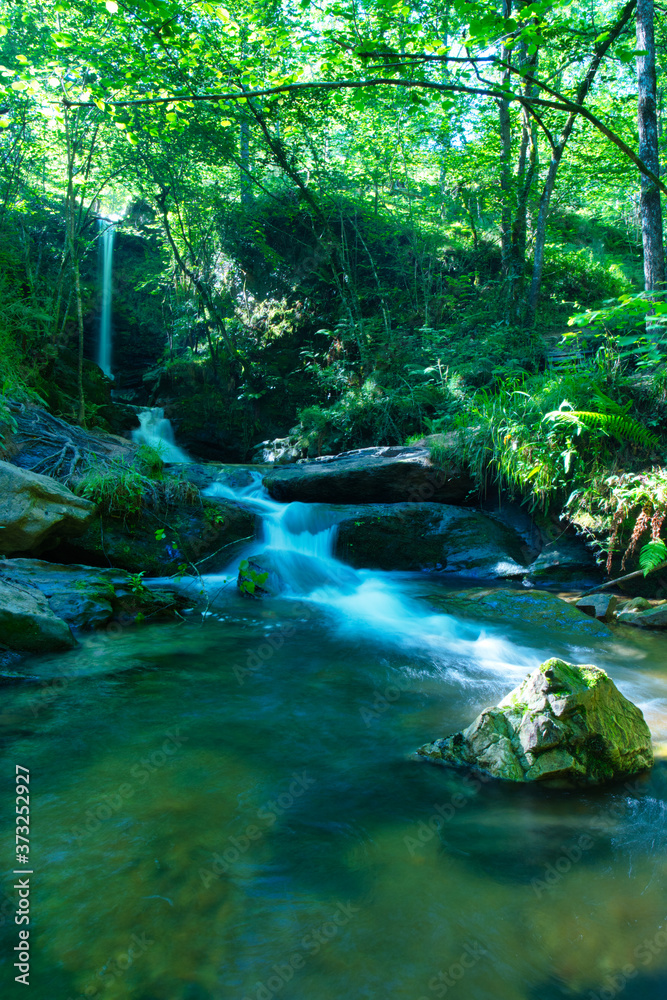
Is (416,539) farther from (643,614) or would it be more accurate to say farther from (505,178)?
(505,178)

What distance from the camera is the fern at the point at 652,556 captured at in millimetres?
5410

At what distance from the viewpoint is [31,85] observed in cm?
371

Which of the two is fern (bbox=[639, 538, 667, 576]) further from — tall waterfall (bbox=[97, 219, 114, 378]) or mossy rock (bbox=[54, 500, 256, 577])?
tall waterfall (bbox=[97, 219, 114, 378])

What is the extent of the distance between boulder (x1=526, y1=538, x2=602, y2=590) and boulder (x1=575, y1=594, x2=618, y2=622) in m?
0.85

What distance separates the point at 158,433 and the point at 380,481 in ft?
21.9

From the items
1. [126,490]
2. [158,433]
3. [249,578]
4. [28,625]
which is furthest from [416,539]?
[158,433]

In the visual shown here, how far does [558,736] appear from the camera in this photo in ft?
8.68

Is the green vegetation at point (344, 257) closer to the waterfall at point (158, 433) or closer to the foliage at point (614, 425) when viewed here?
the foliage at point (614, 425)

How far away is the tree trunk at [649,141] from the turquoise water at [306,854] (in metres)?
5.23

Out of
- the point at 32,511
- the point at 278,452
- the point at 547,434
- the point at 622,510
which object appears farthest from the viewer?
the point at 278,452

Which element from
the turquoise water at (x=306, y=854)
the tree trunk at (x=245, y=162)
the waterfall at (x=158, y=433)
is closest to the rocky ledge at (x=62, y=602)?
the turquoise water at (x=306, y=854)

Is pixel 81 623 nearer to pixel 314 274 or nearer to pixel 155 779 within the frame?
pixel 155 779

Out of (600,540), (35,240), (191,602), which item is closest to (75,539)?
(191,602)

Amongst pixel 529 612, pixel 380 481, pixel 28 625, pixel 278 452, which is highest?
pixel 278 452
